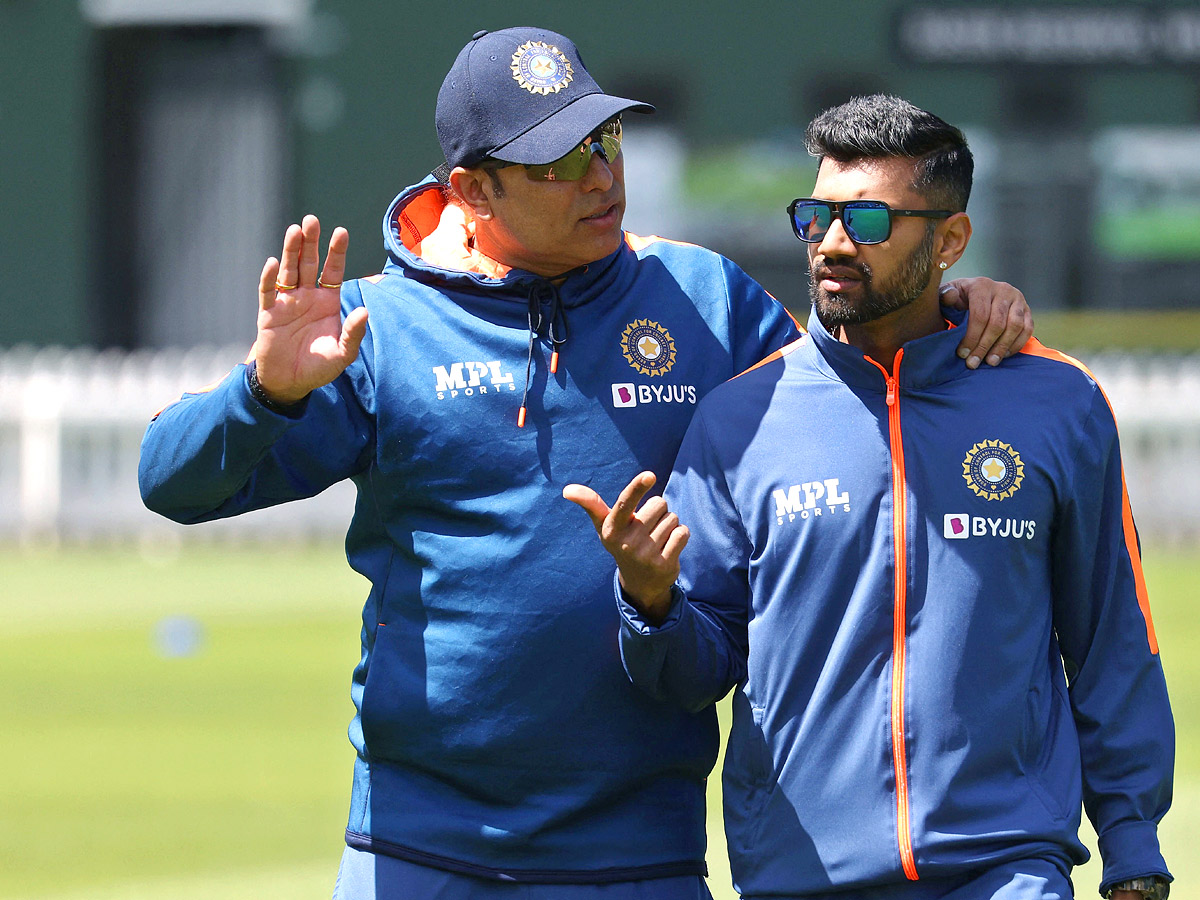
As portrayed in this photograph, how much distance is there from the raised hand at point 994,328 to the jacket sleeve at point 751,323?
0.40 m

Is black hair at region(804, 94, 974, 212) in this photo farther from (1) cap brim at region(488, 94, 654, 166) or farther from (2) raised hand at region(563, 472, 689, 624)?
(2) raised hand at region(563, 472, 689, 624)

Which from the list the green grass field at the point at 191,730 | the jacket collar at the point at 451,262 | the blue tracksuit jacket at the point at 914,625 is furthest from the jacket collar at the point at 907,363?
the green grass field at the point at 191,730

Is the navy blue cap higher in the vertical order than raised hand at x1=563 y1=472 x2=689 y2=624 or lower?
higher

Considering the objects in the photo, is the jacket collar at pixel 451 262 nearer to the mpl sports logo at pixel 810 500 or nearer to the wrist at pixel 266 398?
the wrist at pixel 266 398

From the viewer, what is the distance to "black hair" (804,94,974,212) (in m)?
3.54

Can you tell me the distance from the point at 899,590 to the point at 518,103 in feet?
3.79

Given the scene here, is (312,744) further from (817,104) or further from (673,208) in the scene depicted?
(817,104)

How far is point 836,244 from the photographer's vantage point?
352 cm

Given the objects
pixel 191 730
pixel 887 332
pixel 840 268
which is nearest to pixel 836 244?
pixel 840 268

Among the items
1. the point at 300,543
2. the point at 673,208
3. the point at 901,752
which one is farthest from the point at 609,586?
the point at 673,208

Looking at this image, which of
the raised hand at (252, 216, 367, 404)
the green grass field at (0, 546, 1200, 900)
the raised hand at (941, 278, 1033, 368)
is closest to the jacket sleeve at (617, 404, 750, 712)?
the raised hand at (941, 278, 1033, 368)

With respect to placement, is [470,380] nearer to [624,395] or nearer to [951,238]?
[624,395]

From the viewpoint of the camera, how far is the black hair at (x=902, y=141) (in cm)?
354

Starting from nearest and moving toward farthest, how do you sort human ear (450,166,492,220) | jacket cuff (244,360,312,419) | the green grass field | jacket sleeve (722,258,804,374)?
jacket cuff (244,360,312,419) → human ear (450,166,492,220) → jacket sleeve (722,258,804,374) → the green grass field
